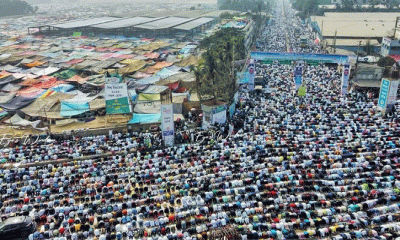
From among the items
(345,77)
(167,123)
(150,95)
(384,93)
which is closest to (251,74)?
(345,77)

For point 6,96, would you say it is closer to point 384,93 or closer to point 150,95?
point 150,95

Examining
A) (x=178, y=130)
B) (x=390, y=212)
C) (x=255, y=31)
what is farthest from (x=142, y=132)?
(x=255, y=31)

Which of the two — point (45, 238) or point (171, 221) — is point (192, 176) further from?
point (45, 238)

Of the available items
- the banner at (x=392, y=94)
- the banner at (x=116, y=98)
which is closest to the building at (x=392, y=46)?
the banner at (x=392, y=94)

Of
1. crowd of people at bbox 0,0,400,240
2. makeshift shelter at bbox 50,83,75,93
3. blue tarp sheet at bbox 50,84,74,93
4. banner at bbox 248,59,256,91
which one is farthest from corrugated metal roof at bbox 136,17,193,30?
crowd of people at bbox 0,0,400,240

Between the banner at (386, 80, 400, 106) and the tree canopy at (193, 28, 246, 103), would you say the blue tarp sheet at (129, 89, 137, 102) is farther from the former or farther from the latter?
the banner at (386, 80, 400, 106)

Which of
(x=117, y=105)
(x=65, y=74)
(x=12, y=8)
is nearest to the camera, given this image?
(x=117, y=105)

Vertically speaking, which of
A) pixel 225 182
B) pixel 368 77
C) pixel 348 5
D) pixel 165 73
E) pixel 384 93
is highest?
pixel 348 5
